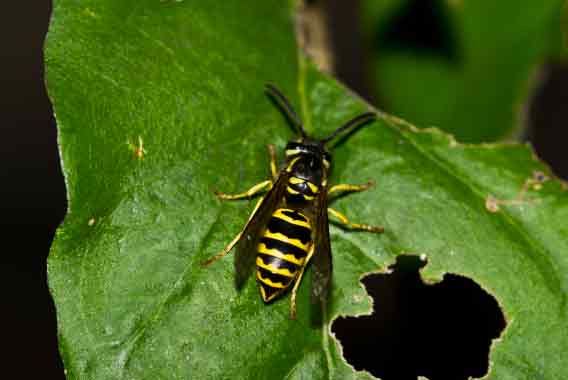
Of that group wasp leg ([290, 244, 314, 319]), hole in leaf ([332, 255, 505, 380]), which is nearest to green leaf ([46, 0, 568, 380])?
wasp leg ([290, 244, 314, 319])

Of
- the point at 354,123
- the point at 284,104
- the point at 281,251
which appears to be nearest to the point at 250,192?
the point at 281,251

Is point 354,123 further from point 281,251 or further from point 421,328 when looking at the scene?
point 421,328

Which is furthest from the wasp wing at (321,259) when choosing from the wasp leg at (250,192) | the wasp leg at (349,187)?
the wasp leg at (250,192)

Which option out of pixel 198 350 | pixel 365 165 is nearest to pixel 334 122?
pixel 365 165

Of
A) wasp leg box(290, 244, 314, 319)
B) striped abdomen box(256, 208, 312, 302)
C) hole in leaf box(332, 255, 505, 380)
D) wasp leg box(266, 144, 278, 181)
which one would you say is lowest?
hole in leaf box(332, 255, 505, 380)

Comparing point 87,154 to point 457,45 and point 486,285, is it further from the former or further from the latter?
point 457,45

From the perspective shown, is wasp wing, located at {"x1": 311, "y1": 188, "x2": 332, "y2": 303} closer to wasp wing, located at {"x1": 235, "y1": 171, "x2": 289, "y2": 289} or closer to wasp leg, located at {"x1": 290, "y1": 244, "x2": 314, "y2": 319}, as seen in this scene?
wasp leg, located at {"x1": 290, "y1": 244, "x2": 314, "y2": 319}
